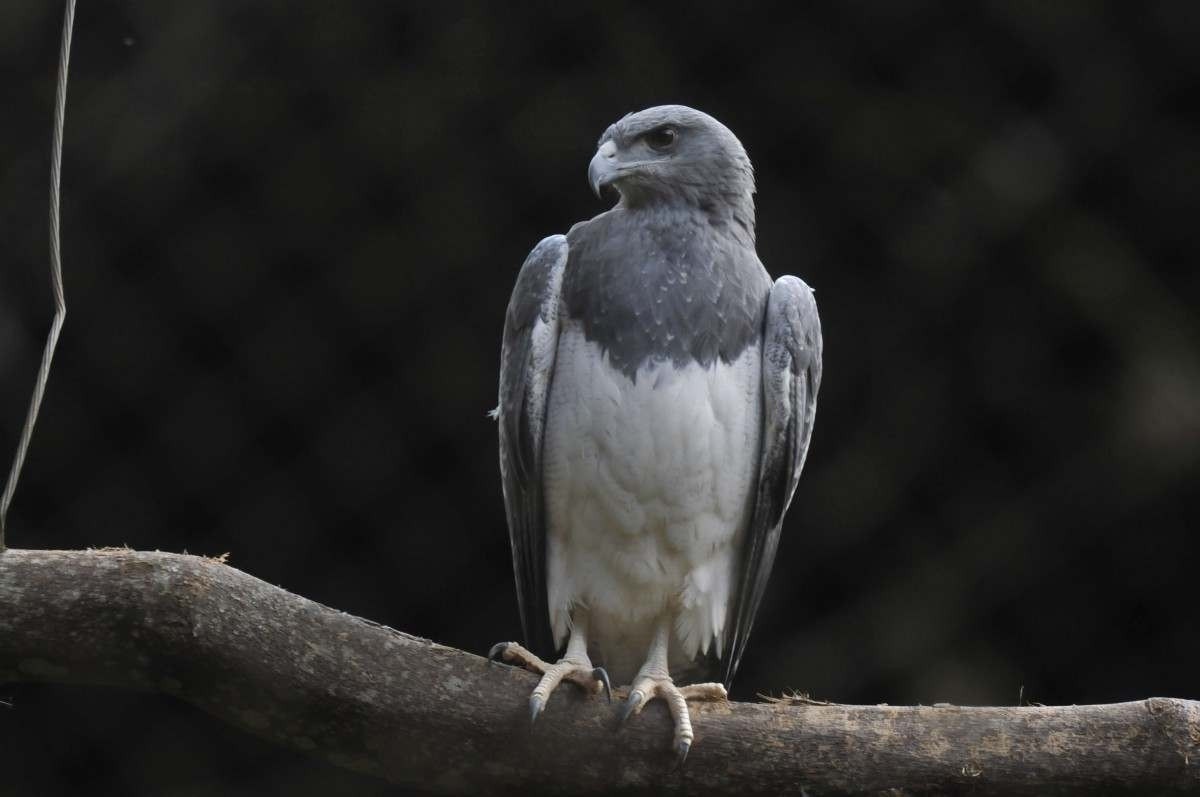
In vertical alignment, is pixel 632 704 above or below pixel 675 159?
below

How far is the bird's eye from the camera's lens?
70.1 inches

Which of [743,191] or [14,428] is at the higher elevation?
[743,191]

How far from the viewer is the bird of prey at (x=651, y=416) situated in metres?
1.61

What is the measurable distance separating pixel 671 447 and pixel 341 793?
630 mm

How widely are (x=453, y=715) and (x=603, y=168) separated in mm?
698

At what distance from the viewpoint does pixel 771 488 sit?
5.56ft

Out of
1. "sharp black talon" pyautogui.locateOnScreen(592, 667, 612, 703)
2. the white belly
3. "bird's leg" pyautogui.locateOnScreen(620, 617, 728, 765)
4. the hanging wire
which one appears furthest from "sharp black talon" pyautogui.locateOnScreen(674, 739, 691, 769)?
the hanging wire

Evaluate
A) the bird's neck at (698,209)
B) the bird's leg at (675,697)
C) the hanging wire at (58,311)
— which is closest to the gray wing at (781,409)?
the bird's neck at (698,209)

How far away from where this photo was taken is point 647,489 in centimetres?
161

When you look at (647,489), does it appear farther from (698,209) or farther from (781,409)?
(698,209)

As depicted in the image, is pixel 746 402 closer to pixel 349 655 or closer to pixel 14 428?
pixel 349 655

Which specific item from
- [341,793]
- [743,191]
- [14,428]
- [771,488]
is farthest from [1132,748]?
[14,428]

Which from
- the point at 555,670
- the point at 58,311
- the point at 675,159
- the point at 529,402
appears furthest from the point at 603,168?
the point at 58,311

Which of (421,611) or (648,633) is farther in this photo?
(421,611)
